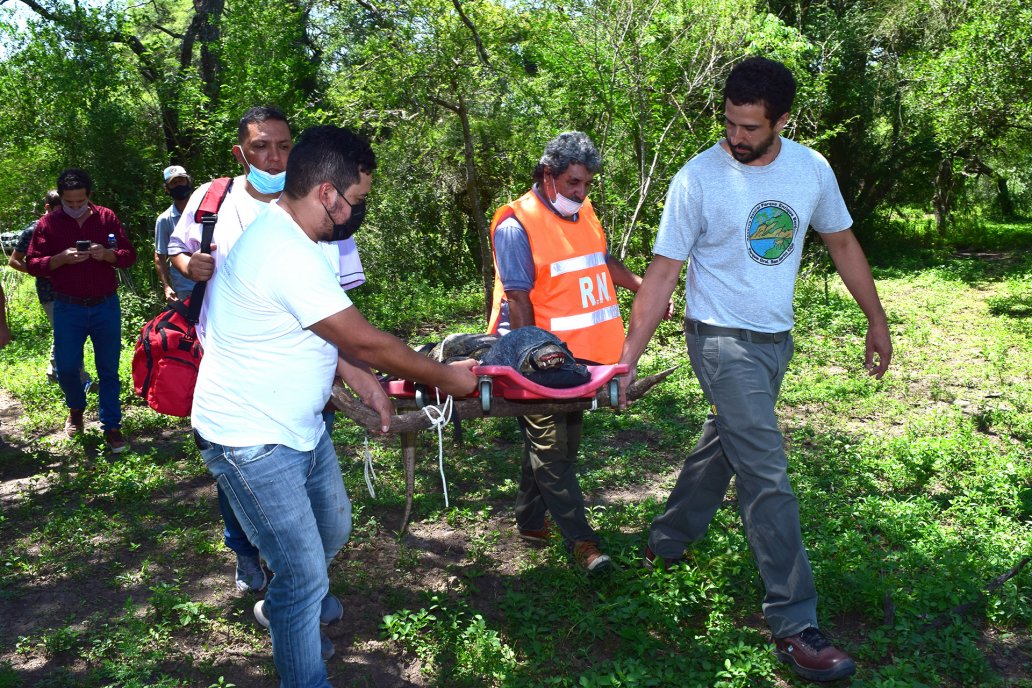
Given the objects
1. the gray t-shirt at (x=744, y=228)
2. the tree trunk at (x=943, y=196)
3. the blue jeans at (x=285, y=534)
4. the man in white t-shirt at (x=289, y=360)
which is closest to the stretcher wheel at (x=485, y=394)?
the man in white t-shirt at (x=289, y=360)

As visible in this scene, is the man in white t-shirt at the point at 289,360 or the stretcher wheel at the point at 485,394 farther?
the stretcher wheel at the point at 485,394

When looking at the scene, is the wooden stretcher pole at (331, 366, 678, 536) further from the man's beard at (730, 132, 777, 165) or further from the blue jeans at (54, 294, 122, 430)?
the blue jeans at (54, 294, 122, 430)

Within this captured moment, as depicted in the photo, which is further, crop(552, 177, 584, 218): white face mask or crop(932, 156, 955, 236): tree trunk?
crop(932, 156, 955, 236): tree trunk

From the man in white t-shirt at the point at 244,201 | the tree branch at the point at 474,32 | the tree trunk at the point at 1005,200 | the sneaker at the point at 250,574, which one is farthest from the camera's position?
the tree trunk at the point at 1005,200

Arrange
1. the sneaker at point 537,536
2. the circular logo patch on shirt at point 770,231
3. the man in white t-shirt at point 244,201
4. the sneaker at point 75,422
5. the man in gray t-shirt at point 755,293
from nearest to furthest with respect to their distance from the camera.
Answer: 1. the man in gray t-shirt at point 755,293
2. the circular logo patch on shirt at point 770,231
3. the man in white t-shirt at point 244,201
4. the sneaker at point 537,536
5. the sneaker at point 75,422

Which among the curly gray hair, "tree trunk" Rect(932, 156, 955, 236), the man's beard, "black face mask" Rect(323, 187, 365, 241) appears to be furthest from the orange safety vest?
"tree trunk" Rect(932, 156, 955, 236)

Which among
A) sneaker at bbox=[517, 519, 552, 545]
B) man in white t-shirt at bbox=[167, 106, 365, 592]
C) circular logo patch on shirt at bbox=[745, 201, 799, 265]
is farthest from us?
sneaker at bbox=[517, 519, 552, 545]

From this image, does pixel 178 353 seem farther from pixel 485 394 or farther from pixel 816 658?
pixel 816 658

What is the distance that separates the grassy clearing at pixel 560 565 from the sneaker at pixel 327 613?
82 millimetres

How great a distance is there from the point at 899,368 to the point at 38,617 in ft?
23.2

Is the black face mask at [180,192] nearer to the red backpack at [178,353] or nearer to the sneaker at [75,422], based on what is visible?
the sneaker at [75,422]

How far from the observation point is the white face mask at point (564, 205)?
434 cm

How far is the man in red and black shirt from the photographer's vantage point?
243 inches

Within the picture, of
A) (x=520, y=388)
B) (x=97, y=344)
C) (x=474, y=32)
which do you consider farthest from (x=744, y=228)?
(x=474, y=32)
